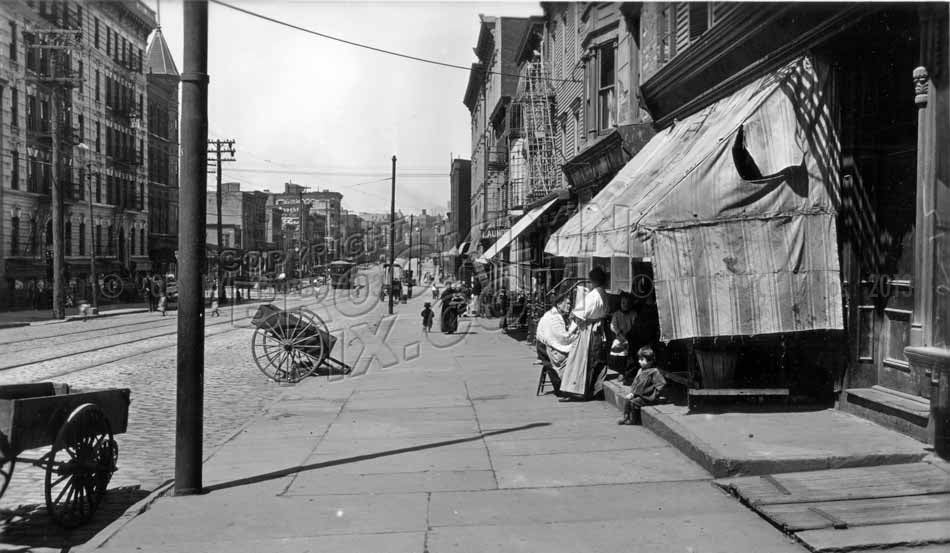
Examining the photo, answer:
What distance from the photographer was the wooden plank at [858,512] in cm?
515

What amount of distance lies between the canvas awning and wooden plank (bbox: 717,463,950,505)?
6.90ft

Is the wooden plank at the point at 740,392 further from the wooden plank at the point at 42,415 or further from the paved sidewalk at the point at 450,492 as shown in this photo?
the wooden plank at the point at 42,415

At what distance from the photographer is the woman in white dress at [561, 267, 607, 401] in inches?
418

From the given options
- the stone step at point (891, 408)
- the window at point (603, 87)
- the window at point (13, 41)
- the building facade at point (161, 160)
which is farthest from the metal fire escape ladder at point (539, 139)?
the building facade at point (161, 160)

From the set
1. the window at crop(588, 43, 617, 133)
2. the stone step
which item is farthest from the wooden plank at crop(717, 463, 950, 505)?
the window at crop(588, 43, 617, 133)

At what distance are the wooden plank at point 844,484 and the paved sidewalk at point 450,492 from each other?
21 cm

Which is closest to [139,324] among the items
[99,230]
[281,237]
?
[99,230]

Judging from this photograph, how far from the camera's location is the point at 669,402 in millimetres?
9195

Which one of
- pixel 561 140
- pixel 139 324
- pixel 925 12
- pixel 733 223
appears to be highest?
pixel 561 140

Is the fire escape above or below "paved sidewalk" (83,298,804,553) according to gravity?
above

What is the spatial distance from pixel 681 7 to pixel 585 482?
31.6 feet

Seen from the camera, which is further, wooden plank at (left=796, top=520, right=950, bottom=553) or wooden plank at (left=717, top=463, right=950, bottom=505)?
wooden plank at (left=717, top=463, right=950, bottom=505)

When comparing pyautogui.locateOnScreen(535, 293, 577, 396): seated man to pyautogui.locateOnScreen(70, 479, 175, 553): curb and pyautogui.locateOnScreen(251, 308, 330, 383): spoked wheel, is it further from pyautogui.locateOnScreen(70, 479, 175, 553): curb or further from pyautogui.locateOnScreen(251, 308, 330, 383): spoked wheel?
pyautogui.locateOnScreen(70, 479, 175, 553): curb

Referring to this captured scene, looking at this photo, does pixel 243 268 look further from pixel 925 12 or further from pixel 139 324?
pixel 925 12
